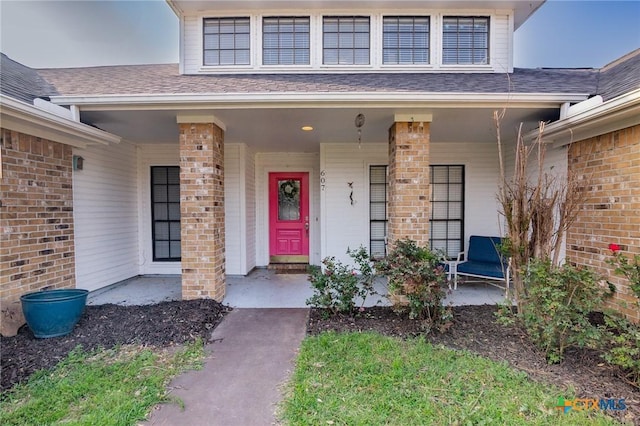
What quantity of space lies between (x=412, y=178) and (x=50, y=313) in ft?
14.9

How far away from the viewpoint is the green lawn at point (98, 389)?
6.65 ft

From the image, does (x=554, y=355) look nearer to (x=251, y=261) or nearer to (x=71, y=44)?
(x=251, y=261)

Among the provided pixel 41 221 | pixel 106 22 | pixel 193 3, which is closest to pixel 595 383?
pixel 41 221

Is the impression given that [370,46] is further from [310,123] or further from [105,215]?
[105,215]

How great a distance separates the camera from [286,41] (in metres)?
4.93

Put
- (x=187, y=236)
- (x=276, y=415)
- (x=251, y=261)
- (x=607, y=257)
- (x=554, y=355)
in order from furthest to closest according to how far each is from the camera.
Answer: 1. (x=251, y=261)
2. (x=187, y=236)
3. (x=607, y=257)
4. (x=554, y=355)
5. (x=276, y=415)

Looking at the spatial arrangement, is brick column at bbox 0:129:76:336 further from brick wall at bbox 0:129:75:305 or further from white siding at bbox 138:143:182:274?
white siding at bbox 138:143:182:274

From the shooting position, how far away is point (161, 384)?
7.87 feet

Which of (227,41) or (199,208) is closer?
(199,208)

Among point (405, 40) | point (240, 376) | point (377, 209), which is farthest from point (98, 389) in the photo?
point (405, 40)

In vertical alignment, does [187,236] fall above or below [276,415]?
above

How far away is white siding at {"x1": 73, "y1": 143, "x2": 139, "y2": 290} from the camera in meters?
4.55

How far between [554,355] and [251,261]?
5.26 meters

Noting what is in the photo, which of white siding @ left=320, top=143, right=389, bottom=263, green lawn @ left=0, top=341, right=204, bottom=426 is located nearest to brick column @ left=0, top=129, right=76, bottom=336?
green lawn @ left=0, top=341, right=204, bottom=426
